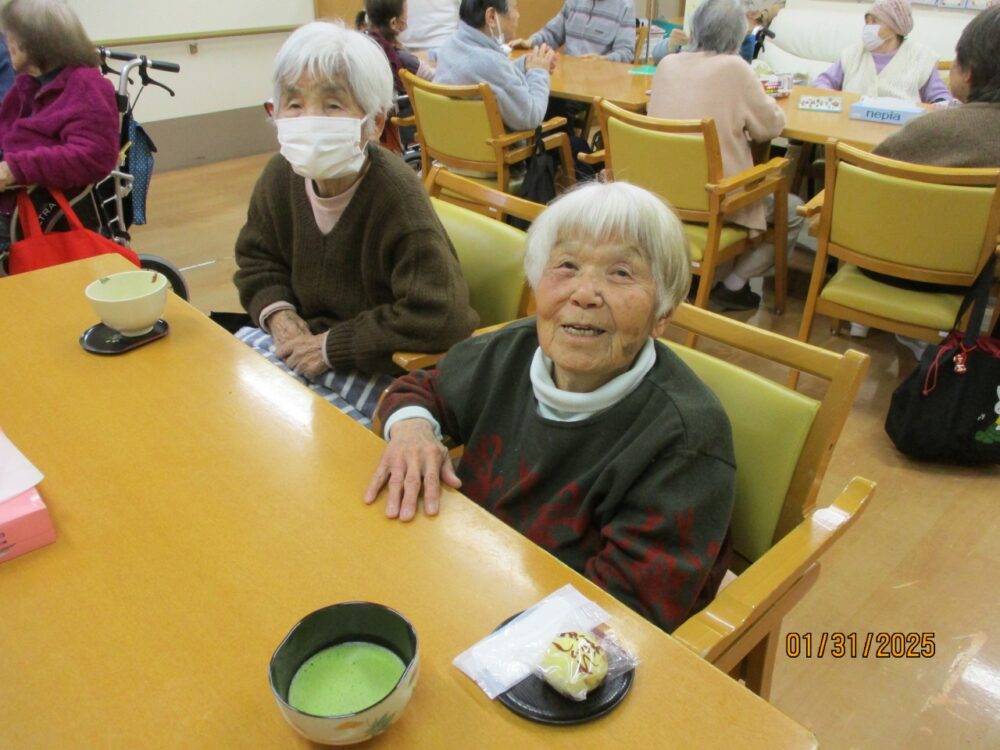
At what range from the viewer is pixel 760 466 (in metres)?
1.12

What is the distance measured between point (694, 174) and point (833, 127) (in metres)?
0.70

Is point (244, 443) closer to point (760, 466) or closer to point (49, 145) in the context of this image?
point (760, 466)

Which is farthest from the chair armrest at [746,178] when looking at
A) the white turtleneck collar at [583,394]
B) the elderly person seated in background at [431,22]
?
the elderly person seated in background at [431,22]

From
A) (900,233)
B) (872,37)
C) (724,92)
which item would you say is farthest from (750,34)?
(900,233)

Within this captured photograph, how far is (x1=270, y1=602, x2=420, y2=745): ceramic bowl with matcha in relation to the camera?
2.13 feet

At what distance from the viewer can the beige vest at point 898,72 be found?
360cm

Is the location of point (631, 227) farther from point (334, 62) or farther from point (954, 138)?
point (954, 138)

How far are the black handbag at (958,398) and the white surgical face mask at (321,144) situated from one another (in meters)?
1.67

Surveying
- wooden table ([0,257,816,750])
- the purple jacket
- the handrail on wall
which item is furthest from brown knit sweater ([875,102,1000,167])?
the handrail on wall

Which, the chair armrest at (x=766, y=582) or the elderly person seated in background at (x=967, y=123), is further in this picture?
the elderly person seated in background at (x=967, y=123)

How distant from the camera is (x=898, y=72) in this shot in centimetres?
367

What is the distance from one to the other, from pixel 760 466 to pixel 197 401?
86 centimetres

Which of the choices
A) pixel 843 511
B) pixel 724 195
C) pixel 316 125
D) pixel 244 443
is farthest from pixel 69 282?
pixel 724 195
